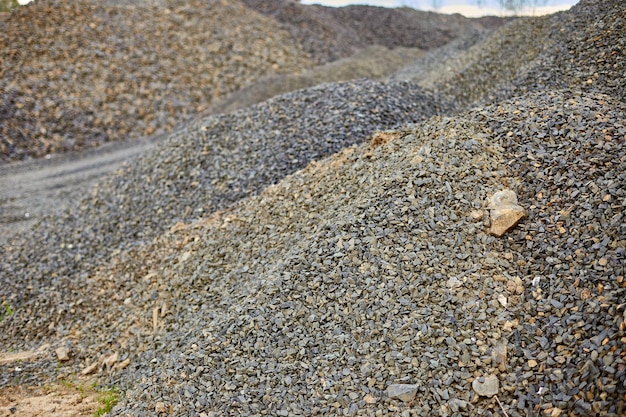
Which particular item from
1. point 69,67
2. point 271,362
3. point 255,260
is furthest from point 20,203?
point 271,362

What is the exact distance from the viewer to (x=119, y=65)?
13352mm

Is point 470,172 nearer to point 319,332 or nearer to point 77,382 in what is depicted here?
point 319,332

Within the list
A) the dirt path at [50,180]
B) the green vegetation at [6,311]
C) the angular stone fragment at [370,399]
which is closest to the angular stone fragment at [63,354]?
the green vegetation at [6,311]

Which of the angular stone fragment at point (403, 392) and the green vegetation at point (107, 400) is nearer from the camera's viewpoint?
the angular stone fragment at point (403, 392)

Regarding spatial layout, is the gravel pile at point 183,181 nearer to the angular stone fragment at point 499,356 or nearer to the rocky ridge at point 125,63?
the angular stone fragment at point 499,356

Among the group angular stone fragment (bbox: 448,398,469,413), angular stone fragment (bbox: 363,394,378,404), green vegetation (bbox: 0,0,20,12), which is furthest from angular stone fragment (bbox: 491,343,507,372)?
green vegetation (bbox: 0,0,20,12)

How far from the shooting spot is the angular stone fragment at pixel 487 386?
9.43 feet

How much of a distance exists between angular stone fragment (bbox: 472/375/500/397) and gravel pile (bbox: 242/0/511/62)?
13.9 metres

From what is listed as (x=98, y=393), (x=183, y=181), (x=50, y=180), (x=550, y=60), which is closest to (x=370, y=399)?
(x=98, y=393)

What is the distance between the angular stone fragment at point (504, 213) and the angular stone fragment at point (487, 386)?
3.44 feet

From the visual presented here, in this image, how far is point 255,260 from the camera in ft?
14.2

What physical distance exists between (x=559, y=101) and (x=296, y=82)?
24.7ft

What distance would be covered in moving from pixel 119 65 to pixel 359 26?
10.5 meters

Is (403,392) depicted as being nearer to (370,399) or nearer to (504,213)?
(370,399)
